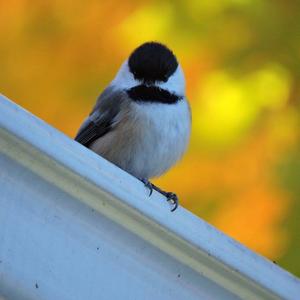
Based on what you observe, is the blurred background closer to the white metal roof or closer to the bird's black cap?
the bird's black cap

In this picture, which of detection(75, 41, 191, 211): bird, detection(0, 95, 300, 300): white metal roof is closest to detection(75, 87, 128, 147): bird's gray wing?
detection(75, 41, 191, 211): bird

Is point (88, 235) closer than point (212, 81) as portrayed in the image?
Yes

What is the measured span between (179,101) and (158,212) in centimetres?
71

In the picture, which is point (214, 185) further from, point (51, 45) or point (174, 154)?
point (51, 45)

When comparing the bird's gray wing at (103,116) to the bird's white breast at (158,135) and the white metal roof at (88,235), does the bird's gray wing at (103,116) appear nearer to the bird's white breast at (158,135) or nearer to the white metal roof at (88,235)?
the bird's white breast at (158,135)

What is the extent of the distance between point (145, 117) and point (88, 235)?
669 mm

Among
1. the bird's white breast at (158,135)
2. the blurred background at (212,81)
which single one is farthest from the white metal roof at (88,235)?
the blurred background at (212,81)

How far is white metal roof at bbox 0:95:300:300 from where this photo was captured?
73cm

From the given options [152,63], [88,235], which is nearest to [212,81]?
[152,63]

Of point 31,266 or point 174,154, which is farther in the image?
point 174,154

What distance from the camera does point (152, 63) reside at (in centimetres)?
148

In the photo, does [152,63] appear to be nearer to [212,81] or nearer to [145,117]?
[145,117]

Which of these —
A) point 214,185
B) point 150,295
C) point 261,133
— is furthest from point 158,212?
point 261,133

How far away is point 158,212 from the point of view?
79cm
